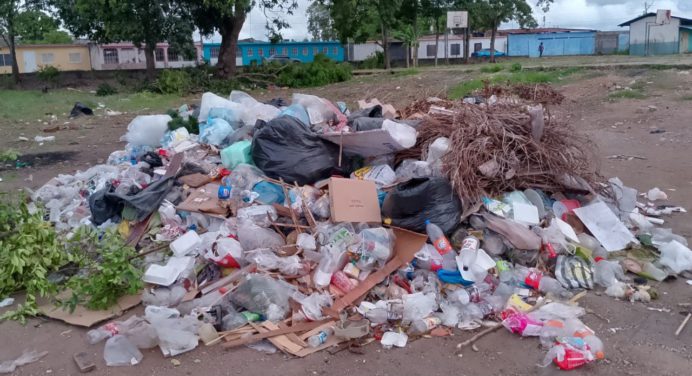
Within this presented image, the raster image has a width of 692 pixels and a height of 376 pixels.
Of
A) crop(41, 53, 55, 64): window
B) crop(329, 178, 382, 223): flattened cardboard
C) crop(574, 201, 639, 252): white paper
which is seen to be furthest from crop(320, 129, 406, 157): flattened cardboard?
crop(41, 53, 55, 64): window

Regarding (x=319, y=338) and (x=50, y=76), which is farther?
(x=50, y=76)

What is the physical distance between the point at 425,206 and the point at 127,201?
221 cm

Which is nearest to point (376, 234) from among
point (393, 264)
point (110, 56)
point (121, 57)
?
point (393, 264)

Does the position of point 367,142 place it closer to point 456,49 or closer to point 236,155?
point 236,155

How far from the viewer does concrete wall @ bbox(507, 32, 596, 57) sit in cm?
3875

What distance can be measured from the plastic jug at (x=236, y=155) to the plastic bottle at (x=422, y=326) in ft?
6.86

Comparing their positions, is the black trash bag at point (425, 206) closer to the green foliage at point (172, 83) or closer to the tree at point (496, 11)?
the green foliage at point (172, 83)

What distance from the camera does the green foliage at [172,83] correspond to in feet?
57.5

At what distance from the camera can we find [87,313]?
137 inches

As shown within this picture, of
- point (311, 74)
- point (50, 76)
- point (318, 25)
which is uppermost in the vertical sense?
point (318, 25)

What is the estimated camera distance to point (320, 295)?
11.1 feet

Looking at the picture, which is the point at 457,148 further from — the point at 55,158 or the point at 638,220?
the point at 55,158

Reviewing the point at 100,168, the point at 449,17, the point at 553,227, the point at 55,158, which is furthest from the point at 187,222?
the point at 449,17

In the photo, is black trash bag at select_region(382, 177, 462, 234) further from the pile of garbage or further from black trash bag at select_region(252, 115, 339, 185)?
black trash bag at select_region(252, 115, 339, 185)
